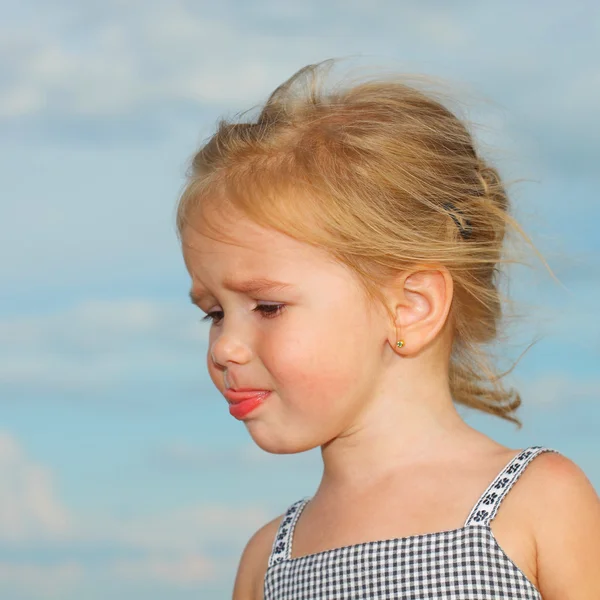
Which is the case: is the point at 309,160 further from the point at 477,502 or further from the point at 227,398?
the point at 477,502

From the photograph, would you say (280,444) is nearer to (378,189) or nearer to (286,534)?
(286,534)

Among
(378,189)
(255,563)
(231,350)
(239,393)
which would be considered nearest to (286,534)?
(255,563)

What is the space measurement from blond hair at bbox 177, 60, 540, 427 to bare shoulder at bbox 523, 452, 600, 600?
21.3 inches

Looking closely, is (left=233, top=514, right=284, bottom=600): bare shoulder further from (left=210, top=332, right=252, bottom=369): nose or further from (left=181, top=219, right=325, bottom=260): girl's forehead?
(left=181, top=219, right=325, bottom=260): girl's forehead

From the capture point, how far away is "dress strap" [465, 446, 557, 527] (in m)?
2.56

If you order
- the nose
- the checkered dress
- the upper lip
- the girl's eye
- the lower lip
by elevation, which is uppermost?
the girl's eye

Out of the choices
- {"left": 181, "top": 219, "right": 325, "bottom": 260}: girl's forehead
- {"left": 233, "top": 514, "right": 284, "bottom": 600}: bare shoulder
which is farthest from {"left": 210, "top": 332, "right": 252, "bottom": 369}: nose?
{"left": 233, "top": 514, "right": 284, "bottom": 600}: bare shoulder

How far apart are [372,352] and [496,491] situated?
0.46m

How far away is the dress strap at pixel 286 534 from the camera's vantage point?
292 centimetres

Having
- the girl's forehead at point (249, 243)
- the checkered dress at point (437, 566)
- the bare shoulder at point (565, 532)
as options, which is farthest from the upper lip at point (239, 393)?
the bare shoulder at point (565, 532)

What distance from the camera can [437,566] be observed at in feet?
8.40

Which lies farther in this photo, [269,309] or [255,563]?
[255,563]

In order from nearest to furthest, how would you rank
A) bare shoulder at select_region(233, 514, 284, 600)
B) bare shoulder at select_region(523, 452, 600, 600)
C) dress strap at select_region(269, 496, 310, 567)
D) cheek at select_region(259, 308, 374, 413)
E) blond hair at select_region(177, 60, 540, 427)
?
bare shoulder at select_region(523, 452, 600, 600) → cheek at select_region(259, 308, 374, 413) → blond hair at select_region(177, 60, 540, 427) → dress strap at select_region(269, 496, 310, 567) → bare shoulder at select_region(233, 514, 284, 600)

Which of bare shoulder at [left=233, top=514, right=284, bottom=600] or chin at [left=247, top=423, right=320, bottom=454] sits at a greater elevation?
chin at [left=247, top=423, right=320, bottom=454]
